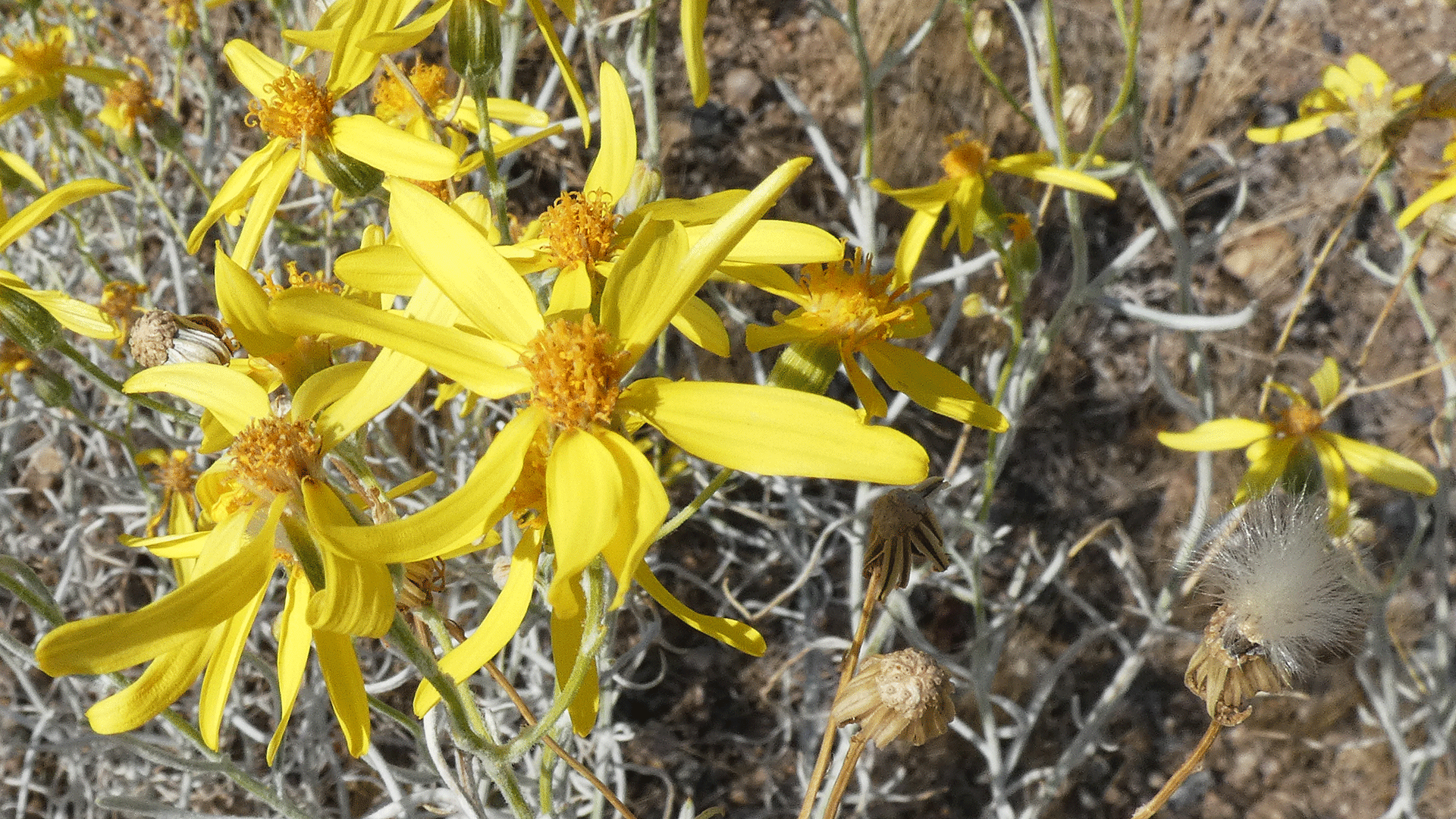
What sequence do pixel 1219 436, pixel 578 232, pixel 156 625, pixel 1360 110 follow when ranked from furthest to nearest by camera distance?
pixel 1360 110, pixel 1219 436, pixel 578 232, pixel 156 625

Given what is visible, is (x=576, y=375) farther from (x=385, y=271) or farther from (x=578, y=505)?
(x=385, y=271)

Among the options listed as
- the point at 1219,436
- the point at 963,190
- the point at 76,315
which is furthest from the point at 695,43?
the point at 1219,436

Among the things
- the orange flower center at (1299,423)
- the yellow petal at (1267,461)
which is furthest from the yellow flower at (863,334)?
the orange flower center at (1299,423)

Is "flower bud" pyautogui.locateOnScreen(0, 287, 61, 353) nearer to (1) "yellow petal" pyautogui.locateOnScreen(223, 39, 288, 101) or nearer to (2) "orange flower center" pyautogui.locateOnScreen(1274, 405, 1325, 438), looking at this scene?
(1) "yellow petal" pyautogui.locateOnScreen(223, 39, 288, 101)

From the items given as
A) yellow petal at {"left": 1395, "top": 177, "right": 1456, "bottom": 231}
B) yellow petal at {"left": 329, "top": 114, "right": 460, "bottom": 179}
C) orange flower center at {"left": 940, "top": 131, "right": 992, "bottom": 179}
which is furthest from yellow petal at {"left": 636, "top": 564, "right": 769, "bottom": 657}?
yellow petal at {"left": 1395, "top": 177, "right": 1456, "bottom": 231}

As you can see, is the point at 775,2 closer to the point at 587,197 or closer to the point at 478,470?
the point at 587,197
